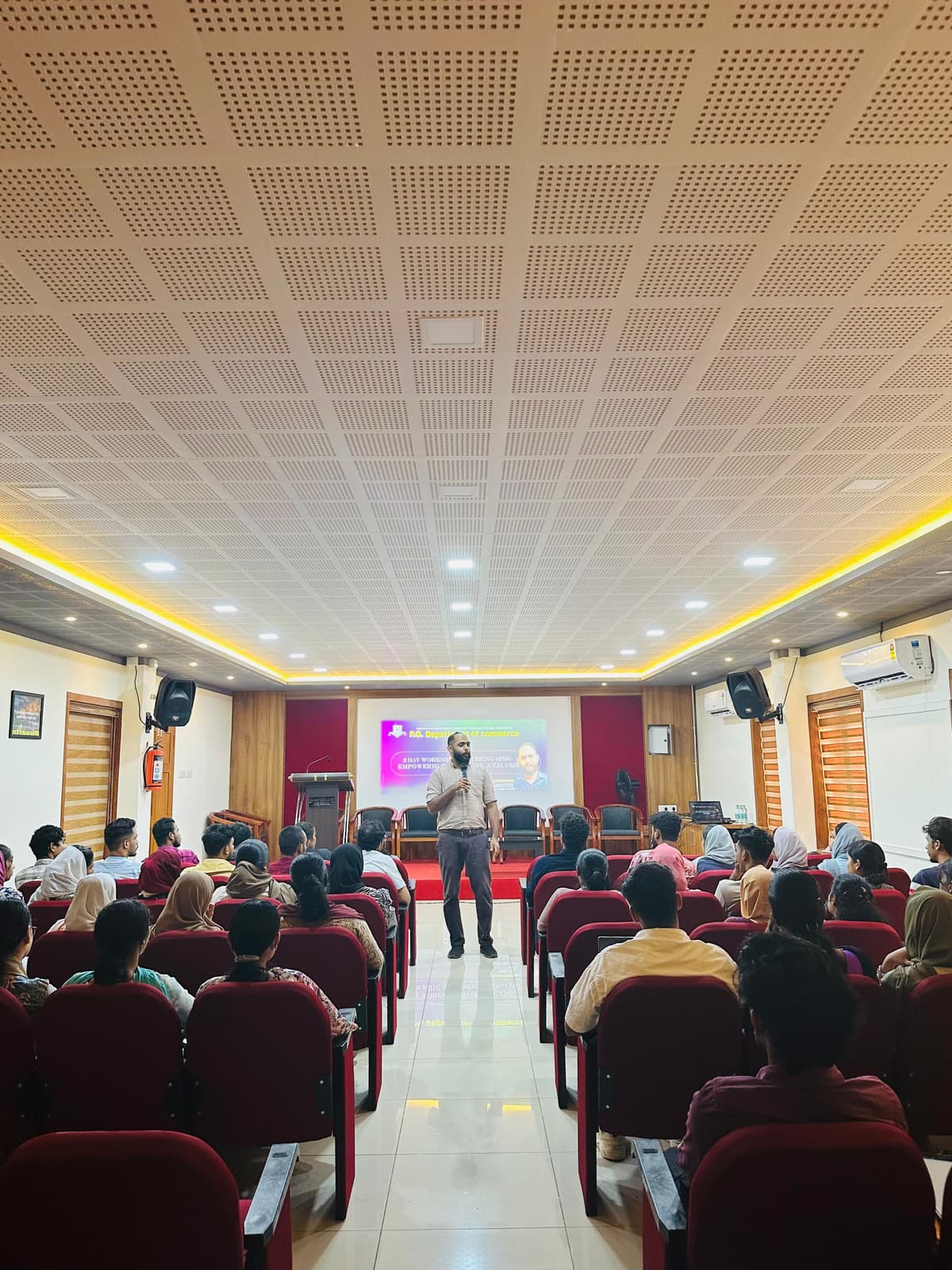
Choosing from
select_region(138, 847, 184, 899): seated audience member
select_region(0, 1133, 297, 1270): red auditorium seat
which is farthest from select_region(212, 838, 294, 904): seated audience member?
select_region(0, 1133, 297, 1270): red auditorium seat

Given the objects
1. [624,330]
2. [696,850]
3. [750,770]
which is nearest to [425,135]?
[624,330]

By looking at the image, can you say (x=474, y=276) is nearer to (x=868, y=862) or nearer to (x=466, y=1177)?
(x=466, y=1177)

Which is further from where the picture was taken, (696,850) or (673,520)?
(696,850)

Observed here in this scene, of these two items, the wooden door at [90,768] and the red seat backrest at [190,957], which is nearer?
the red seat backrest at [190,957]

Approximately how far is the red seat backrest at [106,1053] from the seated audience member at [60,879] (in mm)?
2784

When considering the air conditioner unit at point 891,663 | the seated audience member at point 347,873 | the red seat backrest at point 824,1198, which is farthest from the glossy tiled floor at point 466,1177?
the air conditioner unit at point 891,663

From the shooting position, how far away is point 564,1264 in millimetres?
2287

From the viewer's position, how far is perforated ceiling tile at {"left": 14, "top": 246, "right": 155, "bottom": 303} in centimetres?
272

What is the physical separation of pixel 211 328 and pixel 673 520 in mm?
3610

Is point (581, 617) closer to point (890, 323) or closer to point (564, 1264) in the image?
point (890, 323)

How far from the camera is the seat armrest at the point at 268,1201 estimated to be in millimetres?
1495

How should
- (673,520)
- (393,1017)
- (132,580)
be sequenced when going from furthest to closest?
(132,580) → (673,520) → (393,1017)

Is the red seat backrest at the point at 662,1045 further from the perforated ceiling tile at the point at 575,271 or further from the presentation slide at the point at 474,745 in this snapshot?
the presentation slide at the point at 474,745

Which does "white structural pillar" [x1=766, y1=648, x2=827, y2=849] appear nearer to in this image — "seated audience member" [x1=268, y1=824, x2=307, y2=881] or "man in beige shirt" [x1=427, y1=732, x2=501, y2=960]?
"man in beige shirt" [x1=427, y1=732, x2=501, y2=960]
